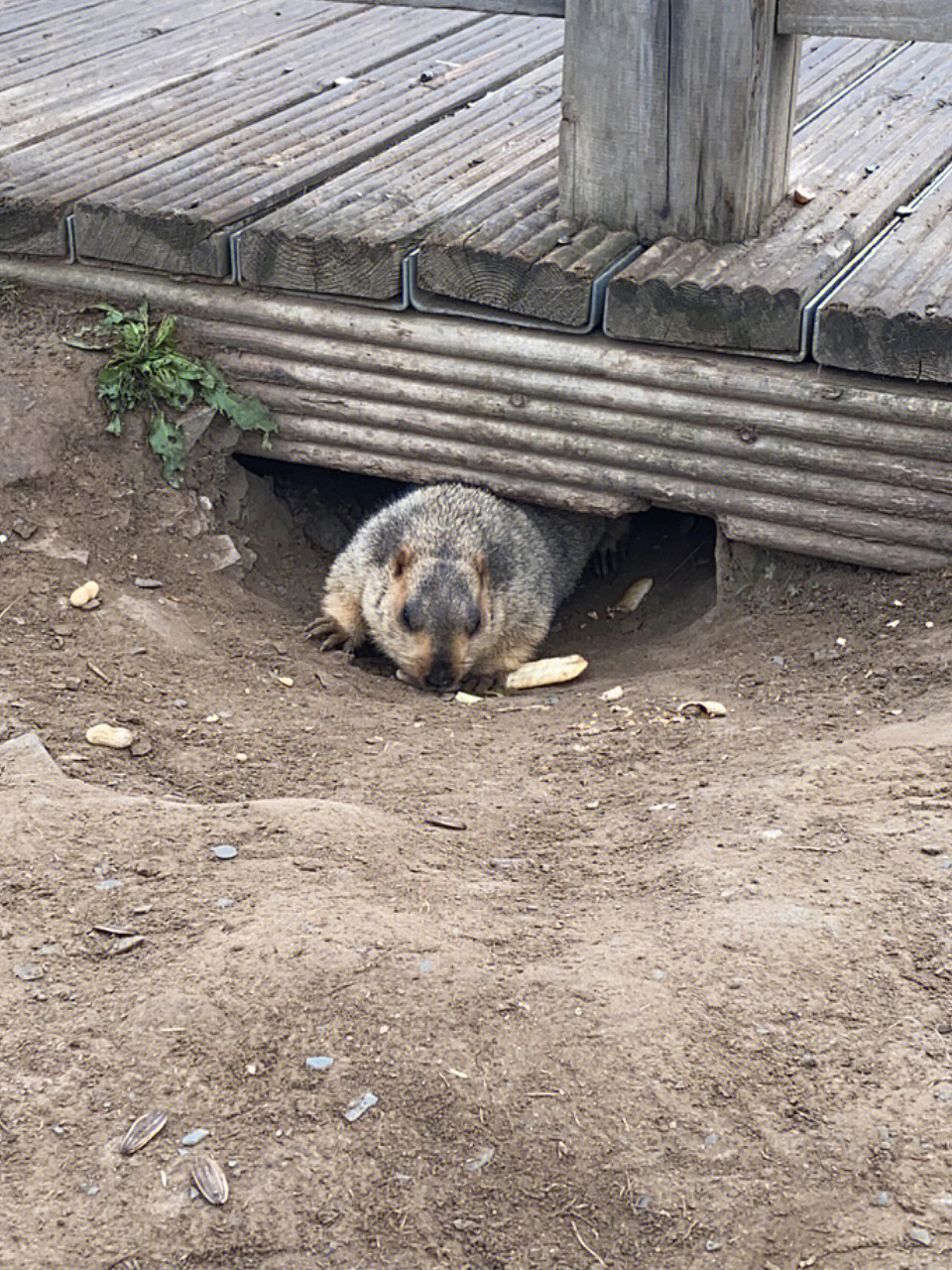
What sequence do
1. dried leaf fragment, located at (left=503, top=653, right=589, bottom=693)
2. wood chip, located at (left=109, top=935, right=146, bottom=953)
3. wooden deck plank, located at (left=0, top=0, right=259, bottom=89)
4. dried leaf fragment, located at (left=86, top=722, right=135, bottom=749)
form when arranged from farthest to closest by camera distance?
1. wooden deck plank, located at (left=0, top=0, right=259, bottom=89)
2. dried leaf fragment, located at (left=503, top=653, right=589, bottom=693)
3. dried leaf fragment, located at (left=86, top=722, right=135, bottom=749)
4. wood chip, located at (left=109, top=935, right=146, bottom=953)

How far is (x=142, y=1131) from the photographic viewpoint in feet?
9.73

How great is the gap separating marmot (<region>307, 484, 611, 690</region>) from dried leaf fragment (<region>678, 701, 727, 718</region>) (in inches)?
54.3

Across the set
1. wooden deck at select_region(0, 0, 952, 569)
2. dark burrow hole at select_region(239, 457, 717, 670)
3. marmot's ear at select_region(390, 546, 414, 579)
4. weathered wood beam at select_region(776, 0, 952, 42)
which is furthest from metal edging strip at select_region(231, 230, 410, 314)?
weathered wood beam at select_region(776, 0, 952, 42)

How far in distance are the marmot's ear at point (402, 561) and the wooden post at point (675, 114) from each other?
66.8 inches

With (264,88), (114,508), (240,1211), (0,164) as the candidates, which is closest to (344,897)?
(240,1211)

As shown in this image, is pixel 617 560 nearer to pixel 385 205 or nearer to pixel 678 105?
pixel 385 205

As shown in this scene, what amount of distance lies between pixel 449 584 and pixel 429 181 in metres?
1.96

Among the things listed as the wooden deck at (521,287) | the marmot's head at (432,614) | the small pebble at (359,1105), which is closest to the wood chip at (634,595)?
the marmot's head at (432,614)

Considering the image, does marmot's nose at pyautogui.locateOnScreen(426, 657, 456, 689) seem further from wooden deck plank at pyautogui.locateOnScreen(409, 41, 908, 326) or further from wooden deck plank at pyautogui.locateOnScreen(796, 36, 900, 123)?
wooden deck plank at pyautogui.locateOnScreen(796, 36, 900, 123)

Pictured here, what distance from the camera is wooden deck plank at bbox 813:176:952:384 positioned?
533cm

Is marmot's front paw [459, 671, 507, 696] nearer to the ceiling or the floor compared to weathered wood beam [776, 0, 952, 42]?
nearer to the floor

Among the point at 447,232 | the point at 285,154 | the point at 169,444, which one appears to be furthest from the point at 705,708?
the point at 285,154

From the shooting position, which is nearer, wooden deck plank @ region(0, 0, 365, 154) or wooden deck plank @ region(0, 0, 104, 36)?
wooden deck plank @ region(0, 0, 365, 154)

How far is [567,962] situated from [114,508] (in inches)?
146
